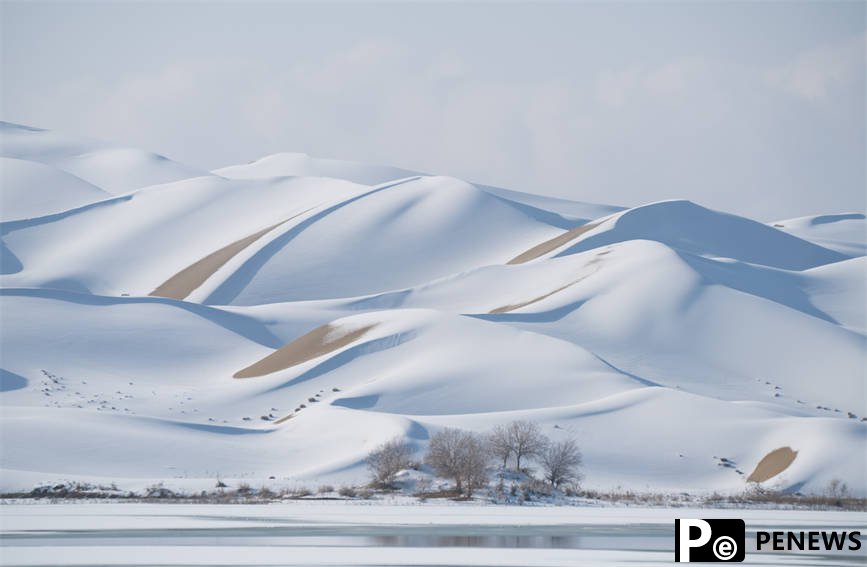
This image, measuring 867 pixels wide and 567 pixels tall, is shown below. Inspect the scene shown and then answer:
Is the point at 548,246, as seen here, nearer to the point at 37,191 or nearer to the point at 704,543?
the point at 37,191

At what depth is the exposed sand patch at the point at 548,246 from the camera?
472 ft

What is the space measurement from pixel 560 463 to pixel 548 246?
2988 inches

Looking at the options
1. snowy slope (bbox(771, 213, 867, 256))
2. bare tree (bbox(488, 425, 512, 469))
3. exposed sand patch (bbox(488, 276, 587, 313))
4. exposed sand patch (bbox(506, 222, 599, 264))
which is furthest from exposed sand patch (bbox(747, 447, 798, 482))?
snowy slope (bbox(771, 213, 867, 256))

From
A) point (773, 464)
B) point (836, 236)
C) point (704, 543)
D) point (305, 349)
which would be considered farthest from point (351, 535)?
point (836, 236)

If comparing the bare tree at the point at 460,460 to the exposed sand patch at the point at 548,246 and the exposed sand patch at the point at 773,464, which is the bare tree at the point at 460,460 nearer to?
the exposed sand patch at the point at 773,464

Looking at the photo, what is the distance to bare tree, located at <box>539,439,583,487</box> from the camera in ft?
229

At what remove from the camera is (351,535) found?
134 ft

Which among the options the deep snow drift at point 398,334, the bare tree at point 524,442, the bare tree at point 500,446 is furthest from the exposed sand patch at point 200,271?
the bare tree at point 500,446

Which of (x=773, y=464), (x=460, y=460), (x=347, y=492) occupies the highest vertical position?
(x=773, y=464)

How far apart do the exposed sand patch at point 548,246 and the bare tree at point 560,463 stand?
230 feet

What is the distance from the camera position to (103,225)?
167 meters

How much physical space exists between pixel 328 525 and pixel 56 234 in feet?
418

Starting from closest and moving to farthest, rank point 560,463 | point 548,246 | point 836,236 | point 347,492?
point 347,492
point 560,463
point 548,246
point 836,236

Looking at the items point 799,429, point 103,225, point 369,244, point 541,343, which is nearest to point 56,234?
point 103,225
